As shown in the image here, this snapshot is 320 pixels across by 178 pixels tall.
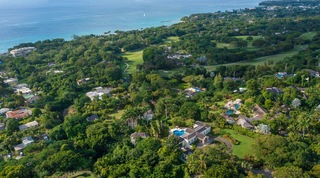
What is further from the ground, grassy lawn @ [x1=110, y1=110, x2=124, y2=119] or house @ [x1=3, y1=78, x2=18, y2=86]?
house @ [x1=3, y1=78, x2=18, y2=86]

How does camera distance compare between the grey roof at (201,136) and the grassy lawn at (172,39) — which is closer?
the grey roof at (201,136)

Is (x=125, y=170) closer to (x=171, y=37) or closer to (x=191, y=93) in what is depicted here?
(x=191, y=93)

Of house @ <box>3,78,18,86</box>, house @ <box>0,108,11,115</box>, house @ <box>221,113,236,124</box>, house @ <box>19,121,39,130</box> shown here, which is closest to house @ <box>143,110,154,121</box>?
house @ <box>221,113,236,124</box>

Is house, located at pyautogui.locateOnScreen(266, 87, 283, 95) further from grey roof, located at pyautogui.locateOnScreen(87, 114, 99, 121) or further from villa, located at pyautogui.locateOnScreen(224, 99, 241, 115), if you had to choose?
grey roof, located at pyautogui.locateOnScreen(87, 114, 99, 121)

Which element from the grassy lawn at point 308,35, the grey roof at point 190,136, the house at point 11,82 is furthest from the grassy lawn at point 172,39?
the grey roof at point 190,136

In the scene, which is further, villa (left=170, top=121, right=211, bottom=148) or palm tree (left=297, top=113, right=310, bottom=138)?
villa (left=170, top=121, right=211, bottom=148)

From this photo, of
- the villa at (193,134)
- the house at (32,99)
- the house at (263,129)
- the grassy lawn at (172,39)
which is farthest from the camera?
the grassy lawn at (172,39)

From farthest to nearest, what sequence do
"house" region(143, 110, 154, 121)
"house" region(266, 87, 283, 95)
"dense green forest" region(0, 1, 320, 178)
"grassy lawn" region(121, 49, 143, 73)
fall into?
1. "grassy lawn" region(121, 49, 143, 73)
2. "house" region(266, 87, 283, 95)
3. "house" region(143, 110, 154, 121)
4. "dense green forest" region(0, 1, 320, 178)

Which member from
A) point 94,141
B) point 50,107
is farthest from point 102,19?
point 94,141

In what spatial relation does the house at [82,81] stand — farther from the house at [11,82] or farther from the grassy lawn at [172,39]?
the grassy lawn at [172,39]
